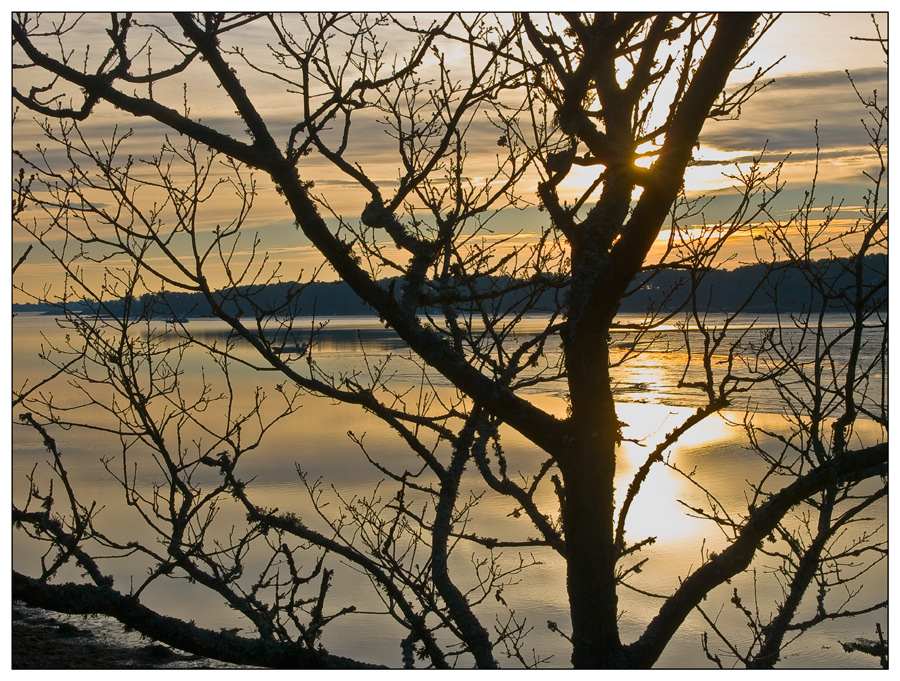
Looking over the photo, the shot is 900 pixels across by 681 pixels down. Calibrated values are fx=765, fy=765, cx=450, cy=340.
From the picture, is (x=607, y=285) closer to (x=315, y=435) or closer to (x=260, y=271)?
(x=260, y=271)

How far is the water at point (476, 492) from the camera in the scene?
7852 millimetres

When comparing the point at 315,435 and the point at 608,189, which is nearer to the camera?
the point at 608,189

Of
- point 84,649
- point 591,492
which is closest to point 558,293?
point 591,492

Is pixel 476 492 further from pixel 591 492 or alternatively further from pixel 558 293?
pixel 591 492

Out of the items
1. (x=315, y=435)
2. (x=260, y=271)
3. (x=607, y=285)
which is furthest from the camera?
(x=315, y=435)

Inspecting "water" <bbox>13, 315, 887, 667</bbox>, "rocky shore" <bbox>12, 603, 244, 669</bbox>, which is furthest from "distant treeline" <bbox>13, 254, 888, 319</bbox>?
"rocky shore" <bbox>12, 603, 244, 669</bbox>

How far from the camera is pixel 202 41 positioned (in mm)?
2799

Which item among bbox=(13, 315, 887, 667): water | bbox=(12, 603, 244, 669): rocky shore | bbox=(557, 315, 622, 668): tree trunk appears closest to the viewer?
bbox=(557, 315, 622, 668): tree trunk

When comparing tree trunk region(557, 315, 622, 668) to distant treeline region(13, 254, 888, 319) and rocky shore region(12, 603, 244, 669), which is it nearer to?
distant treeline region(13, 254, 888, 319)

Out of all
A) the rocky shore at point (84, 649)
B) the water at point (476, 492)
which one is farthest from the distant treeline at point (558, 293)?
the rocky shore at point (84, 649)

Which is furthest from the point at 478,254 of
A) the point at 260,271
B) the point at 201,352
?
the point at 201,352

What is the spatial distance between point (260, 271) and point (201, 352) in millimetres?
30783

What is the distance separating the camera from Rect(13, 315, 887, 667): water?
7.85 meters

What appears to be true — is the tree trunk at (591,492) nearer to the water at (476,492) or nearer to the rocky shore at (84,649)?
the water at (476,492)
